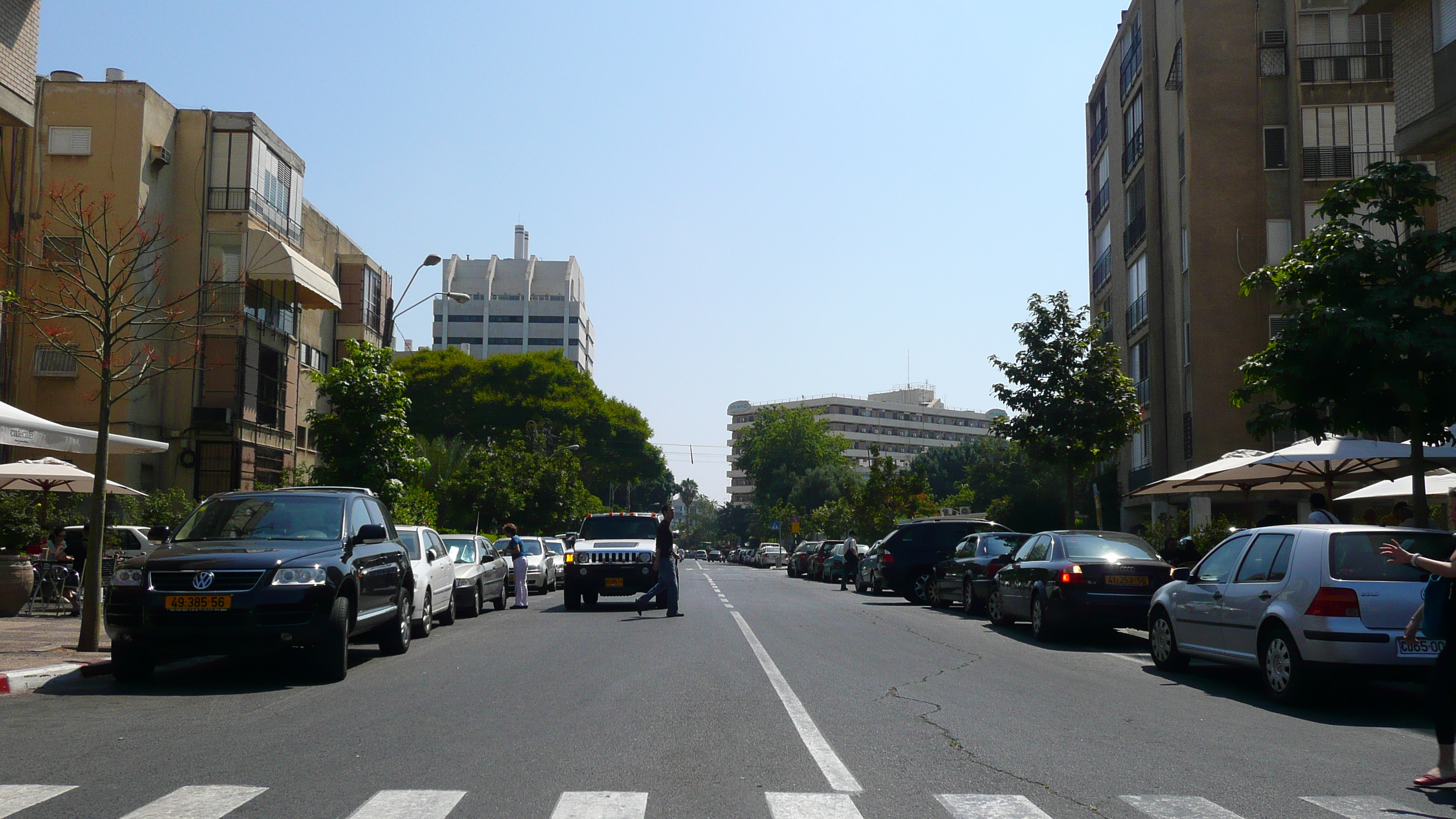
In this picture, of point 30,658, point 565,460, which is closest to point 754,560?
point 565,460

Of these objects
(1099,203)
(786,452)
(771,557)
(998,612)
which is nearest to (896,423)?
(786,452)

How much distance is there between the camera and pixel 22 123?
18.8 metres

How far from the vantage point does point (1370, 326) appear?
12.7 metres

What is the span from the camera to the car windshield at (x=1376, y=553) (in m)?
9.57

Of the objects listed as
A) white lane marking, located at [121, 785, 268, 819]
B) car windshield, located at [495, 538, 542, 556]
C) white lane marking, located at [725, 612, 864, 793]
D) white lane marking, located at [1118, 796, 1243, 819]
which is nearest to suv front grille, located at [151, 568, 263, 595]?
white lane marking, located at [121, 785, 268, 819]

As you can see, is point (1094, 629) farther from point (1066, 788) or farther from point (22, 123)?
point (22, 123)

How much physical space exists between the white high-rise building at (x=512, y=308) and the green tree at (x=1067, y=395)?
9239 centimetres

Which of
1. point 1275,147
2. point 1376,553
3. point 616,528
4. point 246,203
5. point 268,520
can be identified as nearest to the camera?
point 1376,553

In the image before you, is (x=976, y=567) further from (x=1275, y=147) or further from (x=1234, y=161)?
(x=1275, y=147)

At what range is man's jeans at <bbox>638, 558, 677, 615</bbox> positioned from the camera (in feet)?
64.3

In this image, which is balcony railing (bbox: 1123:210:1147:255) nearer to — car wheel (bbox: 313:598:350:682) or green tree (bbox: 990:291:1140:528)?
green tree (bbox: 990:291:1140:528)

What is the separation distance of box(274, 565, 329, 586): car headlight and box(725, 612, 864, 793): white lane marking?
4.14 metres

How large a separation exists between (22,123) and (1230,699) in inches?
748

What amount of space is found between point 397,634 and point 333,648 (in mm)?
2760
